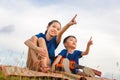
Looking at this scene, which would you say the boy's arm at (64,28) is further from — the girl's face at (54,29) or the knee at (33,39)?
the knee at (33,39)

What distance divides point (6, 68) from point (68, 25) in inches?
74.9

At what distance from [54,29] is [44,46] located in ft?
2.03

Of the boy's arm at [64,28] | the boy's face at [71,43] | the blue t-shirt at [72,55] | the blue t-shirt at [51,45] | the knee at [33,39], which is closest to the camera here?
the boy's arm at [64,28]

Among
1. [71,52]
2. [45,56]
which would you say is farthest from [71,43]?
[45,56]

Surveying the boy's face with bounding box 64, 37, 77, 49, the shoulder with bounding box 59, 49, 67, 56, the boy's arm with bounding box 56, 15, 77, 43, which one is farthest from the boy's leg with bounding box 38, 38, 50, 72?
the boy's face with bounding box 64, 37, 77, 49

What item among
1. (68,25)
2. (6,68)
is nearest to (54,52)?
(68,25)

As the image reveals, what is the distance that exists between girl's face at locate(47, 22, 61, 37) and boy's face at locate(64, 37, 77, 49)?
54 cm

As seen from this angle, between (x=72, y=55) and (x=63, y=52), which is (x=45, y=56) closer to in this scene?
(x=63, y=52)

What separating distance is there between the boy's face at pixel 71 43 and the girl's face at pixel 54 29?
0.54m

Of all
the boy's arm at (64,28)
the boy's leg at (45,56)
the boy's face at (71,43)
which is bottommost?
the boy's leg at (45,56)

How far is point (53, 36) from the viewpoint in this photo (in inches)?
363

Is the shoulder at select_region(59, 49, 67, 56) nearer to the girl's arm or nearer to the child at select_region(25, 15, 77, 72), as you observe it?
the child at select_region(25, 15, 77, 72)

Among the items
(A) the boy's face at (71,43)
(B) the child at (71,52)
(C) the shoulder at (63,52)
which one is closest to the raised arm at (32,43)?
(B) the child at (71,52)

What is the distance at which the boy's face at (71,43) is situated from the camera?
9625mm
